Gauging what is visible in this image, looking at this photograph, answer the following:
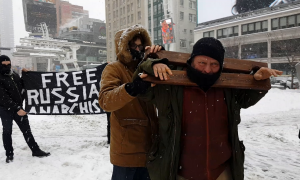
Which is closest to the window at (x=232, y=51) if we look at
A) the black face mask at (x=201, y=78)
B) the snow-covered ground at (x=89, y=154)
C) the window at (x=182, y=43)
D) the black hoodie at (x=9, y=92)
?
the window at (x=182, y=43)

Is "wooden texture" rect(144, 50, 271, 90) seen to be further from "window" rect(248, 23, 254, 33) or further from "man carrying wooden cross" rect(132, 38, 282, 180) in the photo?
"window" rect(248, 23, 254, 33)

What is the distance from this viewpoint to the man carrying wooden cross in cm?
163

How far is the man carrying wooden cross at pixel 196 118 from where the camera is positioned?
5.34 feet

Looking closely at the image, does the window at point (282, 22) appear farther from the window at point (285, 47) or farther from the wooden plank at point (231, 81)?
the wooden plank at point (231, 81)

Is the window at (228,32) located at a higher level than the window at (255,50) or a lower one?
higher

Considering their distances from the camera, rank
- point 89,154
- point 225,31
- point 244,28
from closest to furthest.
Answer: point 89,154 < point 244,28 < point 225,31

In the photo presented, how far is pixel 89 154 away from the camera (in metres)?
4.78

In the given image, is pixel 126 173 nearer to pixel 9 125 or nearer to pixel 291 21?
pixel 9 125

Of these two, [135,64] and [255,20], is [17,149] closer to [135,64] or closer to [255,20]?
[135,64]

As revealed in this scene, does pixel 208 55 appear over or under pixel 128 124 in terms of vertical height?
over

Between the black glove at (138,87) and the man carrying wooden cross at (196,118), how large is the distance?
37 mm

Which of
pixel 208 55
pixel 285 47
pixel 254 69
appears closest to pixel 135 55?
pixel 208 55

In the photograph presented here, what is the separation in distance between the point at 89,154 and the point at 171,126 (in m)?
3.61

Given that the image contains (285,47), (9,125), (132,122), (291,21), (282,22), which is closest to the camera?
(132,122)
